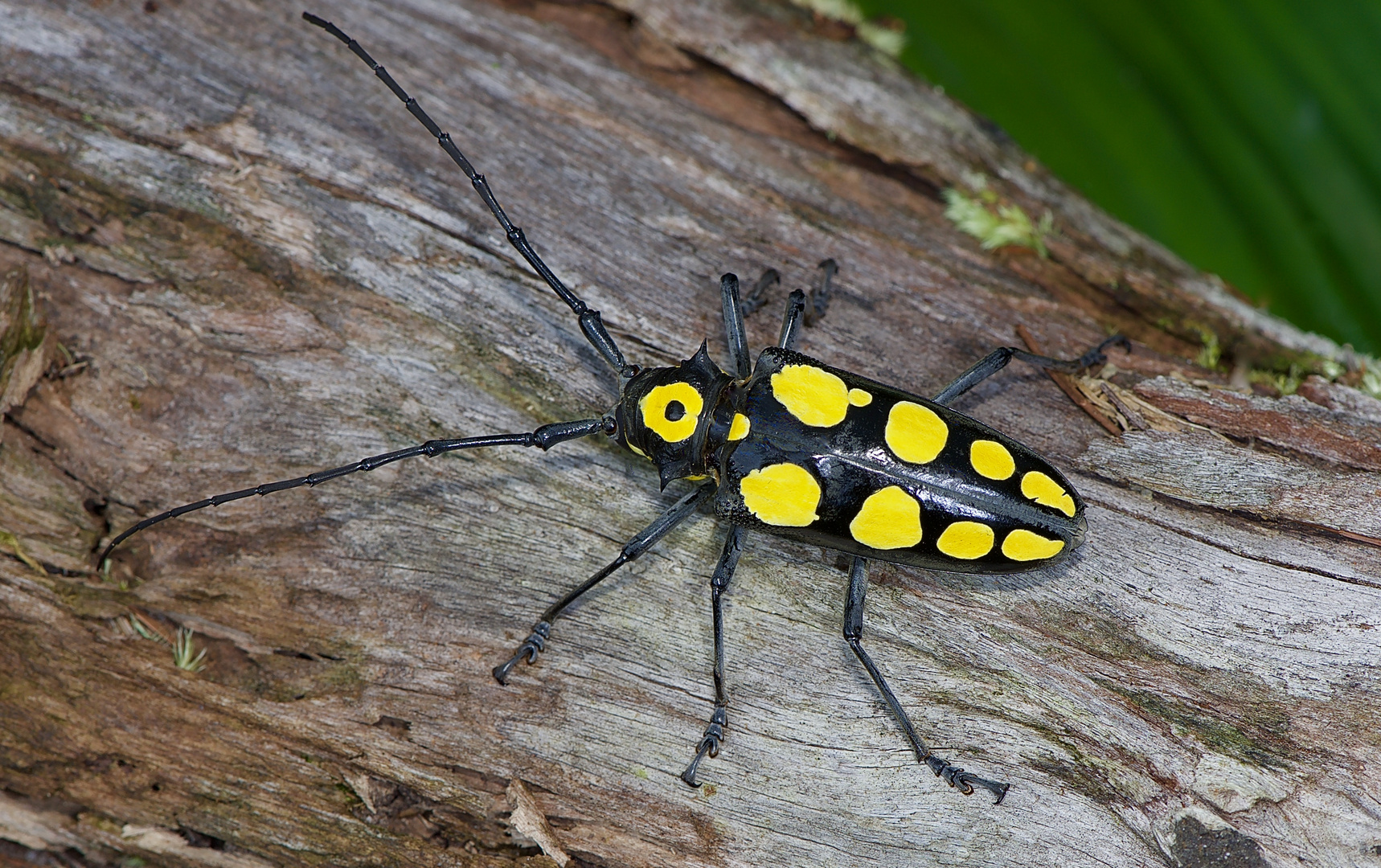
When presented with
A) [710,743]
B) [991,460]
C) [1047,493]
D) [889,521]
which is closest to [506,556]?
[710,743]

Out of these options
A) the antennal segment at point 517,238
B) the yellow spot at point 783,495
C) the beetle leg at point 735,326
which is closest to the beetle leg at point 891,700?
the yellow spot at point 783,495

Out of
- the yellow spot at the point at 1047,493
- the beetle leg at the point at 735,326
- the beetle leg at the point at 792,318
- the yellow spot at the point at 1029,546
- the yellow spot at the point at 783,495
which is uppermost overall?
the beetle leg at the point at 792,318

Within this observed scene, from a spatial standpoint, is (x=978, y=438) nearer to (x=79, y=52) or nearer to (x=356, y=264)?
(x=356, y=264)

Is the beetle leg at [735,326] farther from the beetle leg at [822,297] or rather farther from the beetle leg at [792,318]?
the beetle leg at [822,297]

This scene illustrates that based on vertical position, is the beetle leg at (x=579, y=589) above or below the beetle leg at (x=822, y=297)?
below

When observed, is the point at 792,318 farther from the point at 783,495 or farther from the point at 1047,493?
the point at 1047,493

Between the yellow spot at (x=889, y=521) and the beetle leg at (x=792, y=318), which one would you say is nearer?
the yellow spot at (x=889, y=521)
